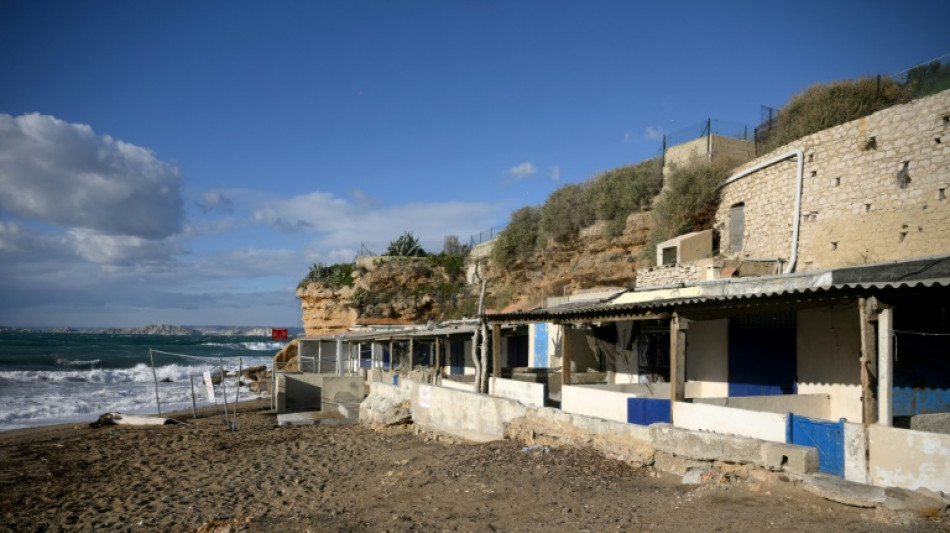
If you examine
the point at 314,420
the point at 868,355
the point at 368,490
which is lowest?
the point at 314,420

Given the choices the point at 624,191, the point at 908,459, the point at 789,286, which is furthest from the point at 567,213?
the point at 908,459

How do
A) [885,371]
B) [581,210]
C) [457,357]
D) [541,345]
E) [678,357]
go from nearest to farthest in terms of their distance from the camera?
1. [885,371]
2. [678,357]
3. [541,345]
4. [457,357]
5. [581,210]

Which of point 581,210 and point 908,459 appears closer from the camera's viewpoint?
point 908,459

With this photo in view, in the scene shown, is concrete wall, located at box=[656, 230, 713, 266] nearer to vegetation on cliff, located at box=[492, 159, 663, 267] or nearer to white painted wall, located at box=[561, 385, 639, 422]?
vegetation on cliff, located at box=[492, 159, 663, 267]

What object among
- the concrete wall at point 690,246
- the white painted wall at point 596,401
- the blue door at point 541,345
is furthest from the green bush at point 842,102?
A: the white painted wall at point 596,401

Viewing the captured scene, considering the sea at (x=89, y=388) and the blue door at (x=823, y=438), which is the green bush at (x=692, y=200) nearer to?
the blue door at (x=823, y=438)

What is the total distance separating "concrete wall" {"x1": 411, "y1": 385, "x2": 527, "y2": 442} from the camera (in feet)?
45.5

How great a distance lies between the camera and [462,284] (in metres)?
40.8

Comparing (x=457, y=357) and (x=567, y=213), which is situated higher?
(x=567, y=213)

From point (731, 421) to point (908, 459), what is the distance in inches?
103

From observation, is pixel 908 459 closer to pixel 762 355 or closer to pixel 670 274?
pixel 762 355

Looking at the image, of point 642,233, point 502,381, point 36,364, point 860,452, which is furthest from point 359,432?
point 36,364

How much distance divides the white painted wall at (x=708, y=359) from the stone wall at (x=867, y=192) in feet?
21.3

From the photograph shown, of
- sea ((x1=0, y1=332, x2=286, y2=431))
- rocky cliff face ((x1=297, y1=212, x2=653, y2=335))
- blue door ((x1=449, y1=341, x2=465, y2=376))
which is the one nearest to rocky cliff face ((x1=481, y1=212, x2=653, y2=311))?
rocky cliff face ((x1=297, y1=212, x2=653, y2=335))
